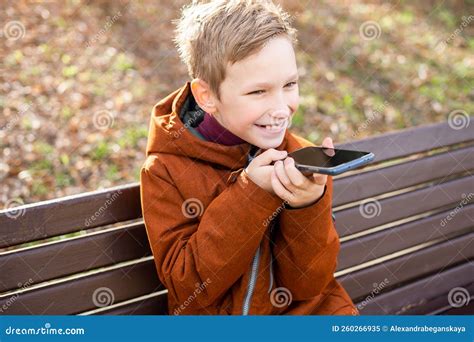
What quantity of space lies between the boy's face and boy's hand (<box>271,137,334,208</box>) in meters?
0.21

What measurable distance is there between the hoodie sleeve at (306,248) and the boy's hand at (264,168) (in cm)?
14

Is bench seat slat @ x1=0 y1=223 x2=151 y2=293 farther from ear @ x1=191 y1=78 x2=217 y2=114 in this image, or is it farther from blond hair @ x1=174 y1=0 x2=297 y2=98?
blond hair @ x1=174 y1=0 x2=297 y2=98

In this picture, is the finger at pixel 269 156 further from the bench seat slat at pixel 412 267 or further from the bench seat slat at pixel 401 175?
the bench seat slat at pixel 412 267

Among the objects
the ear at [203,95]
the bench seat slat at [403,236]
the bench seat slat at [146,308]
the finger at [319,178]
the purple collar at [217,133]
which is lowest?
the bench seat slat at [146,308]

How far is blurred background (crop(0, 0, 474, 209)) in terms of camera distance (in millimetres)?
4660

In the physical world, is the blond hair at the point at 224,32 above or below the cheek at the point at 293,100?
above

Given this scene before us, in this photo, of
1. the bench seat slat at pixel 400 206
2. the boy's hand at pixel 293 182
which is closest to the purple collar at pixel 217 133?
the boy's hand at pixel 293 182

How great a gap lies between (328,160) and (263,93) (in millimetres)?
375

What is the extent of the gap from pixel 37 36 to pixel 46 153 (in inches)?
62.1

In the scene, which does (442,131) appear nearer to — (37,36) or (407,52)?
(37,36)

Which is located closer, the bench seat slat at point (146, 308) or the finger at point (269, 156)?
the finger at point (269, 156)

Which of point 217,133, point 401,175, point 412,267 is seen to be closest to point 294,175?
point 217,133

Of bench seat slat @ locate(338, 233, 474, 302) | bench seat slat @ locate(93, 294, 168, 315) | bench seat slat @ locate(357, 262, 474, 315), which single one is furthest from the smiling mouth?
bench seat slat @ locate(357, 262, 474, 315)

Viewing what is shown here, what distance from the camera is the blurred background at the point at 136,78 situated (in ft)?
15.3
